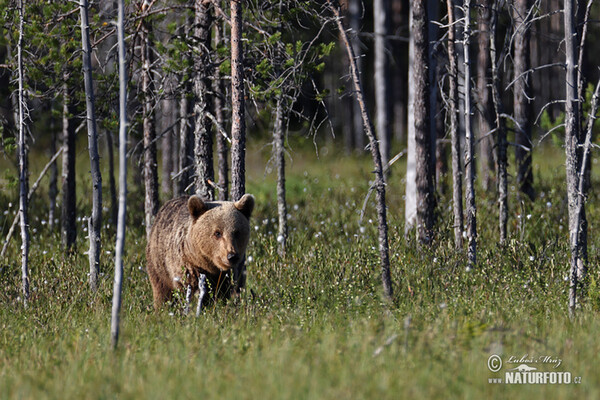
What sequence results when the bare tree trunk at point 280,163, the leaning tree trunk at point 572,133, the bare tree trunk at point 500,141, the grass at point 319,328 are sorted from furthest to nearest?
the bare tree trunk at point 280,163, the bare tree trunk at point 500,141, the leaning tree trunk at point 572,133, the grass at point 319,328

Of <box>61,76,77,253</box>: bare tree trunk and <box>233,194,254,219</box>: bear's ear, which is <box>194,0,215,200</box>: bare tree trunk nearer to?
<box>233,194,254,219</box>: bear's ear

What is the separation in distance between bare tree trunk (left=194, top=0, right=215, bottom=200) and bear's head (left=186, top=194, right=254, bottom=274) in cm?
197

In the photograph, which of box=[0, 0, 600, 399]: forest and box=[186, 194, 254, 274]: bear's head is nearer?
box=[0, 0, 600, 399]: forest

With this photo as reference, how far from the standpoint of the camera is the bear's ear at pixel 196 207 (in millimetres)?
7539

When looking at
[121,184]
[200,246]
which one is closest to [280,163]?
[200,246]

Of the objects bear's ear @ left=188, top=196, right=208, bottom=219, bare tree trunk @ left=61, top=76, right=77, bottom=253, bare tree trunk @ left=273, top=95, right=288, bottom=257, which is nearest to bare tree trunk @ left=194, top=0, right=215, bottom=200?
bare tree trunk @ left=273, top=95, right=288, bottom=257

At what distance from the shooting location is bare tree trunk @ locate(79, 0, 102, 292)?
7754 mm

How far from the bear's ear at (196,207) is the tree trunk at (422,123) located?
12.3ft

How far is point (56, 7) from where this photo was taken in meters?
10.1

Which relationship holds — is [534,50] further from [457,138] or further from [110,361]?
[110,361]

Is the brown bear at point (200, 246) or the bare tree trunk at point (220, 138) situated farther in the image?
the bare tree trunk at point (220, 138)

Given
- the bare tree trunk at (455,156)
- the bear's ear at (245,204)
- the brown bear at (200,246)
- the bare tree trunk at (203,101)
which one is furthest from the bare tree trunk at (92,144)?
the bare tree trunk at (455,156)

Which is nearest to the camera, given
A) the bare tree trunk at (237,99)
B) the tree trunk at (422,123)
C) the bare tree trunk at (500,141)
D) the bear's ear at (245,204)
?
the bear's ear at (245,204)

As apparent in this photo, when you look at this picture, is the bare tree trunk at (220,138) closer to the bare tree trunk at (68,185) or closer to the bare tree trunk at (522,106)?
the bare tree trunk at (68,185)
